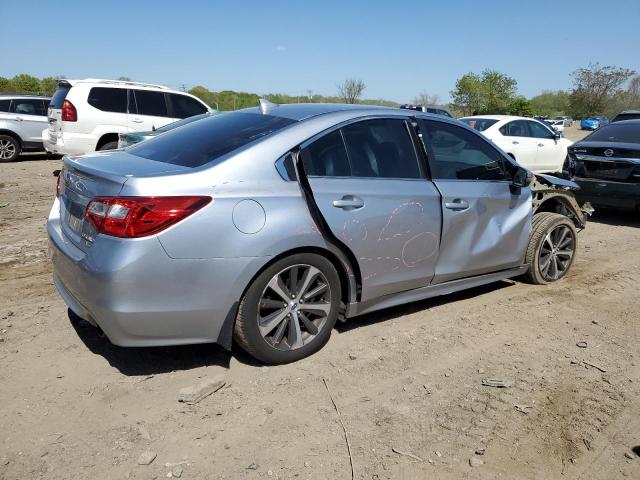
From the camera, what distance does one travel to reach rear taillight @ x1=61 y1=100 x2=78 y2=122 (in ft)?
35.5

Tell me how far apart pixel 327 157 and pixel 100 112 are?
902 cm

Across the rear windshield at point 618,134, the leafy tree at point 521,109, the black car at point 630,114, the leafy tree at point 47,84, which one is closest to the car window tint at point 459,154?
the rear windshield at point 618,134

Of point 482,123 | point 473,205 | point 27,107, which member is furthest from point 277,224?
point 27,107

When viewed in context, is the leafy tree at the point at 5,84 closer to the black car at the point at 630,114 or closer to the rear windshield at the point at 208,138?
the black car at the point at 630,114

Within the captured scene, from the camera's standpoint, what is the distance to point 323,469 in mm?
2568

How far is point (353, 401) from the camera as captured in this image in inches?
124

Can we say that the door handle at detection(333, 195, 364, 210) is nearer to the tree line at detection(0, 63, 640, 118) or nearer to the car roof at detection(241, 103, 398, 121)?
the car roof at detection(241, 103, 398, 121)

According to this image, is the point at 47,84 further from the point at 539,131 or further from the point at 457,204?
the point at 457,204

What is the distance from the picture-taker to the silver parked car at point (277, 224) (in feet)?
9.59

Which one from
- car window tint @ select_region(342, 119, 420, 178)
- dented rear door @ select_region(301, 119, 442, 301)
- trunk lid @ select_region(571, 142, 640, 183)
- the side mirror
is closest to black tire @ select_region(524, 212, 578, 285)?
the side mirror

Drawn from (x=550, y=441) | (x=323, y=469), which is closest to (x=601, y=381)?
(x=550, y=441)

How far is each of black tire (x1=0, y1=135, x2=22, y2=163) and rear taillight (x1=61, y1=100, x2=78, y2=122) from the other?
13.9 feet

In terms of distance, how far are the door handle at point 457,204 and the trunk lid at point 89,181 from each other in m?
2.00

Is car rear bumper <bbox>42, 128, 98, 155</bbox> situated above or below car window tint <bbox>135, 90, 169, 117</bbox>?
below
